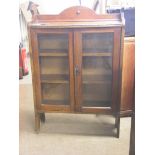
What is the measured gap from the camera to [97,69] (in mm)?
1894

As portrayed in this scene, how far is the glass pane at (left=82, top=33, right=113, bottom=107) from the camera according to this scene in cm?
177

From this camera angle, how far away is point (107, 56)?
1.80 meters

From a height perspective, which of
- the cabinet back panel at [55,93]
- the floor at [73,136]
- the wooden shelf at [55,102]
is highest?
the cabinet back panel at [55,93]

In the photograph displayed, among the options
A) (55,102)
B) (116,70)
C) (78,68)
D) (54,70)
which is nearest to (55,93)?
(55,102)

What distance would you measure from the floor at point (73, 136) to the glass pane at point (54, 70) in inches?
11.7

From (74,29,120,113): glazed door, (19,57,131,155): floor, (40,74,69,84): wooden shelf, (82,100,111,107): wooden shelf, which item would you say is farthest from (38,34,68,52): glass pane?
(19,57,131,155): floor

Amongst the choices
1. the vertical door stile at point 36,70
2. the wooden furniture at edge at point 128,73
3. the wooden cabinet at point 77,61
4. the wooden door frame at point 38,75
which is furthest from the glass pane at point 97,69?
the vertical door stile at point 36,70

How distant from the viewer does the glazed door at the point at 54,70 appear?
5.91 ft

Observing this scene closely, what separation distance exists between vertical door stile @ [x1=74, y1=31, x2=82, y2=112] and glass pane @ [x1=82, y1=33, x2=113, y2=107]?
4 centimetres

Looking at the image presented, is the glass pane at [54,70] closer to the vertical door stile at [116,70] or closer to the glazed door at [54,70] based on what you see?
the glazed door at [54,70]

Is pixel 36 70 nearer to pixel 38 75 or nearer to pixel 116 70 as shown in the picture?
pixel 38 75

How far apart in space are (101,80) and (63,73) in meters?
0.33

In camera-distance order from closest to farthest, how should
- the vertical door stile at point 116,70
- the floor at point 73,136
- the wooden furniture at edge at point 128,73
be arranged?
the vertical door stile at point 116,70, the floor at point 73,136, the wooden furniture at edge at point 128,73

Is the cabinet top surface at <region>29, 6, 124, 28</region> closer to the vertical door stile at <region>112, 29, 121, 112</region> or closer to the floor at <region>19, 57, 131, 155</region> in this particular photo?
the vertical door stile at <region>112, 29, 121, 112</region>
